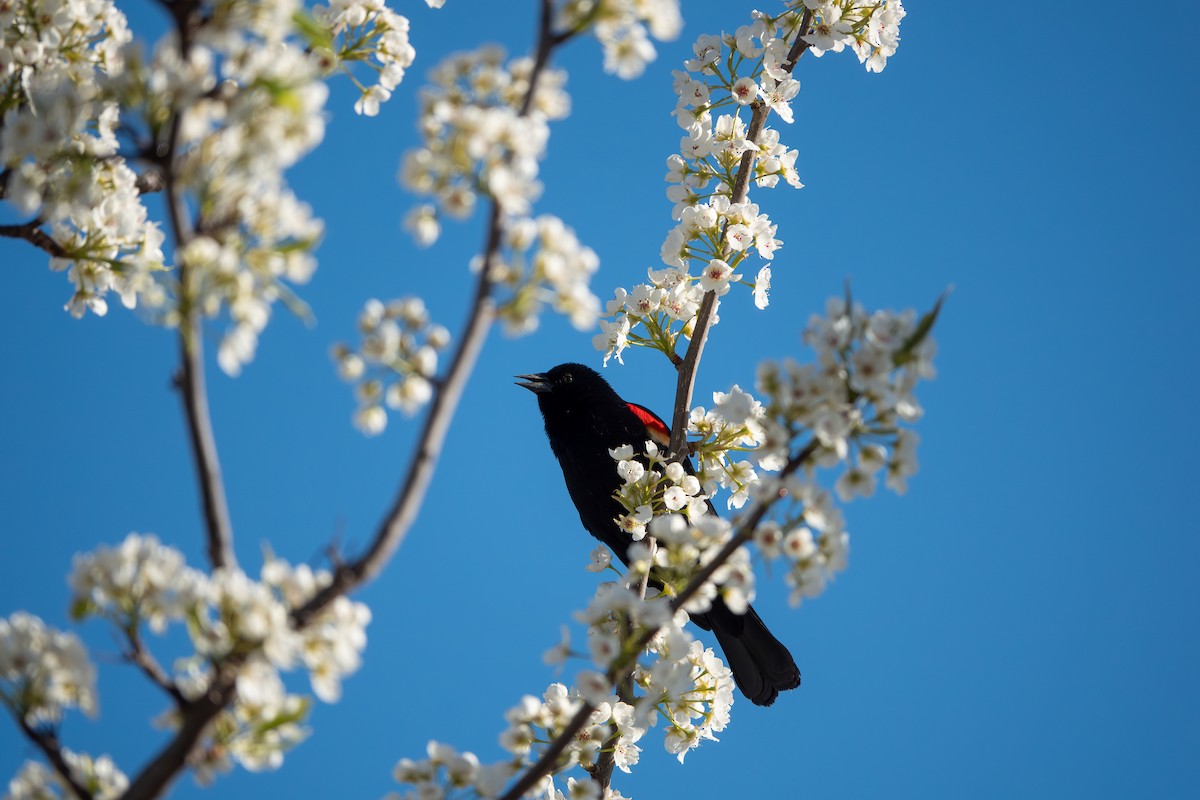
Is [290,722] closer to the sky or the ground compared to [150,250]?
closer to the ground

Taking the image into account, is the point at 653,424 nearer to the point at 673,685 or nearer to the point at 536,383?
the point at 536,383

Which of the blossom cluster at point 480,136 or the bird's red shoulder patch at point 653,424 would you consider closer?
the blossom cluster at point 480,136

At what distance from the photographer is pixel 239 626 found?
65.6 inches

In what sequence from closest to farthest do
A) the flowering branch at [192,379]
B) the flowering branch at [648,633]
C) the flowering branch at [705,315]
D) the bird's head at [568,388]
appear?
the flowering branch at [192,379] < the flowering branch at [648,633] < the flowering branch at [705,315] < the bird's head at [568,388]

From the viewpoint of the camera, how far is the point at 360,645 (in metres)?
1.71

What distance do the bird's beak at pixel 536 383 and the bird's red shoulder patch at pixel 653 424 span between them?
21.5 inches

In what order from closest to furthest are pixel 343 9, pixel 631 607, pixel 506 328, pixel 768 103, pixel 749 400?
pixel 506 328 < pixel 631 607 < pixel 749 400 < pixel 343 9 < pixel 768 103

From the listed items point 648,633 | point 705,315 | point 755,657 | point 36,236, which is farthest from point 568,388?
point 648,633

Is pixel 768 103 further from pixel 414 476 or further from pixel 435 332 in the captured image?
pixel 414 476

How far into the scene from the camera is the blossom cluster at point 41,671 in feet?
5.69

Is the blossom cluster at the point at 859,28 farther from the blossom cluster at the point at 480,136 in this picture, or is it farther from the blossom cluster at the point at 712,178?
the blossom cluster at the point at 480,136

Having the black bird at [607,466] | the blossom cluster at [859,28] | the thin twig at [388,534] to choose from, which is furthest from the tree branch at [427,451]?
the black bird at [607,466]

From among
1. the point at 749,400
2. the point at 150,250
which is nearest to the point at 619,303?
the point at 749,400

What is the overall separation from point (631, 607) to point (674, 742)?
4.63 ft
